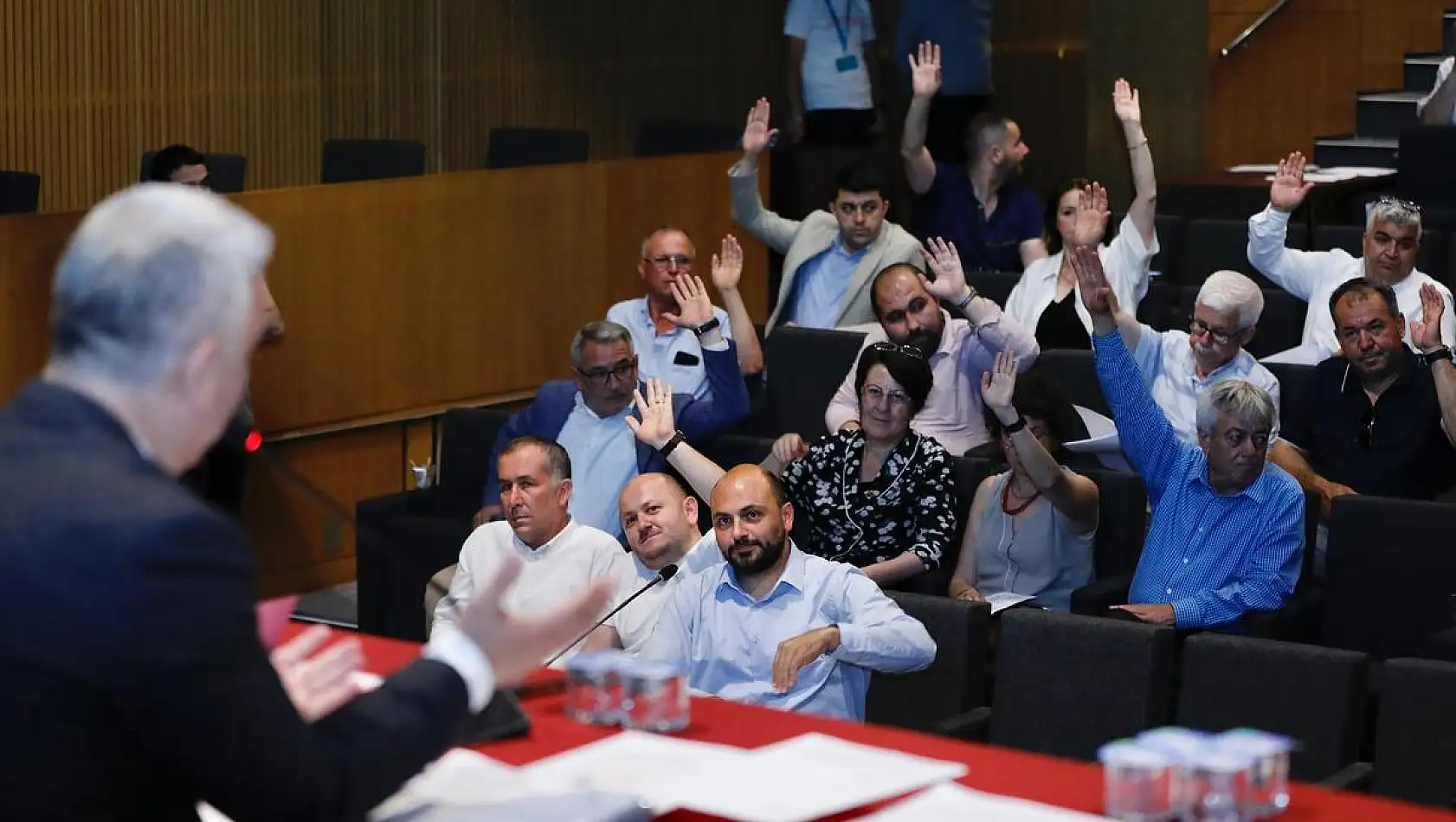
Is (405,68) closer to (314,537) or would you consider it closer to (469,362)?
(469,362)

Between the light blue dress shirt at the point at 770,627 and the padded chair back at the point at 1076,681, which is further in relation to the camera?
the light blue dress shirt at the point at 770,627

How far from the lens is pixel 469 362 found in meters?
6.54

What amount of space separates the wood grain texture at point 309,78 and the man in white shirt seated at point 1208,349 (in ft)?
9.43

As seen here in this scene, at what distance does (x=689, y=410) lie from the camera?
16.6 feet

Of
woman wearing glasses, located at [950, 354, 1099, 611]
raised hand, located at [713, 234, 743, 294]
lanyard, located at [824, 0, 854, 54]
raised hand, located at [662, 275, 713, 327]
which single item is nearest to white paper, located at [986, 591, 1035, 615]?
woman wearing glasses, located at [950, 354, 1099, 611]

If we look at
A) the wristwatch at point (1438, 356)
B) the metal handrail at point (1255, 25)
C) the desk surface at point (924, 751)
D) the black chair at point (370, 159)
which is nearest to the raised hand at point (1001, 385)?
the wristwatch at point (1438, 356)

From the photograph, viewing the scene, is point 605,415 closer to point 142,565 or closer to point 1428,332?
point 1428,332

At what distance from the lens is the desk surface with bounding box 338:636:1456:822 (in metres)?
1.81

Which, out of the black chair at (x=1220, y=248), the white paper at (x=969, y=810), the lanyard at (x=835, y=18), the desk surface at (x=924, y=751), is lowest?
the desk surface at (x=924, y=751)

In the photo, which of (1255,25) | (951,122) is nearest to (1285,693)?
(951,122)

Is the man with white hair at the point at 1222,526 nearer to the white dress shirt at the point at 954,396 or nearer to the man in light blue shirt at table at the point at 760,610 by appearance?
the man in light blue shirt at table at the point at 760,610

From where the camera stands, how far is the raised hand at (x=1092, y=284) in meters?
4.62

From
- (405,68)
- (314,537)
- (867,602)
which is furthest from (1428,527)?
(405,68)

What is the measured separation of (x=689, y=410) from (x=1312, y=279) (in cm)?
179
